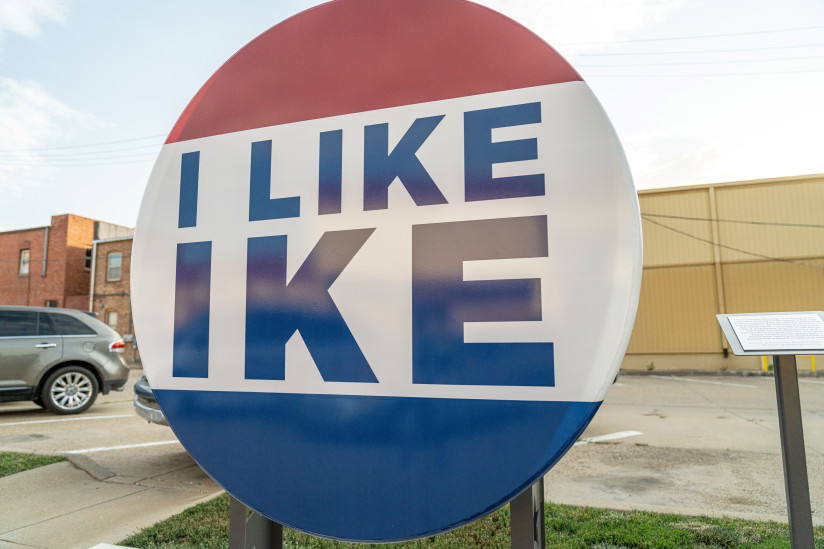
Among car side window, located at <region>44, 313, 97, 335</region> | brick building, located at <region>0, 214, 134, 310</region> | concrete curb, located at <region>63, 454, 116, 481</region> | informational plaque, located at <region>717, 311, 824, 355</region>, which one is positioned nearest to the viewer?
informational plaque, located at <region>717, 311, 824, 355</region>

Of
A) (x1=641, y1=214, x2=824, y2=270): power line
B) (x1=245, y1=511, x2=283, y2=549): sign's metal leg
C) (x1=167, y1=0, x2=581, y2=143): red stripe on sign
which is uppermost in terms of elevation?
(x1=641, y1=214, x2=824, y2=270): power line

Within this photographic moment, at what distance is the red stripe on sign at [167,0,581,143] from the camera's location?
1298 millimetres

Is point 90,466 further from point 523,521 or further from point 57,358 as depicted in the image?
point 523,521

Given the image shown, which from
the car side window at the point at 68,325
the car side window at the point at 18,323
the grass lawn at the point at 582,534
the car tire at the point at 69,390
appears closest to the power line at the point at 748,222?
the grass lawn at the point at 582,534

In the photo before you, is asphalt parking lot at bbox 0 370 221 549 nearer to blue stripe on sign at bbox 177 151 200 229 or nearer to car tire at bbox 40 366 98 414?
car tire at bbox 40 366 98 414

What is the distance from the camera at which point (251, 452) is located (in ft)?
4.47

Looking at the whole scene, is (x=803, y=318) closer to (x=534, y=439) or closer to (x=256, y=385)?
(x=534, y=439)

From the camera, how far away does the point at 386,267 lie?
4.26 ft

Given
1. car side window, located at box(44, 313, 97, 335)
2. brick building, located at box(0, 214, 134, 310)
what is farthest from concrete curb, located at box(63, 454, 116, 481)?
brick building, located at box(0, 214, 134, 310)

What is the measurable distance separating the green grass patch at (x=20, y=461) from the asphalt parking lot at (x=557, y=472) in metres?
0.17

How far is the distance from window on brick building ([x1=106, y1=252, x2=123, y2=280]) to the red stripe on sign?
2781cm

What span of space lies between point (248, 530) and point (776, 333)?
1993 mm

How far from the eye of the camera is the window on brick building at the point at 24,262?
28.3 m

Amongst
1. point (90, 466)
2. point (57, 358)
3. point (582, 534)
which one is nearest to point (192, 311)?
point (582, 534)
